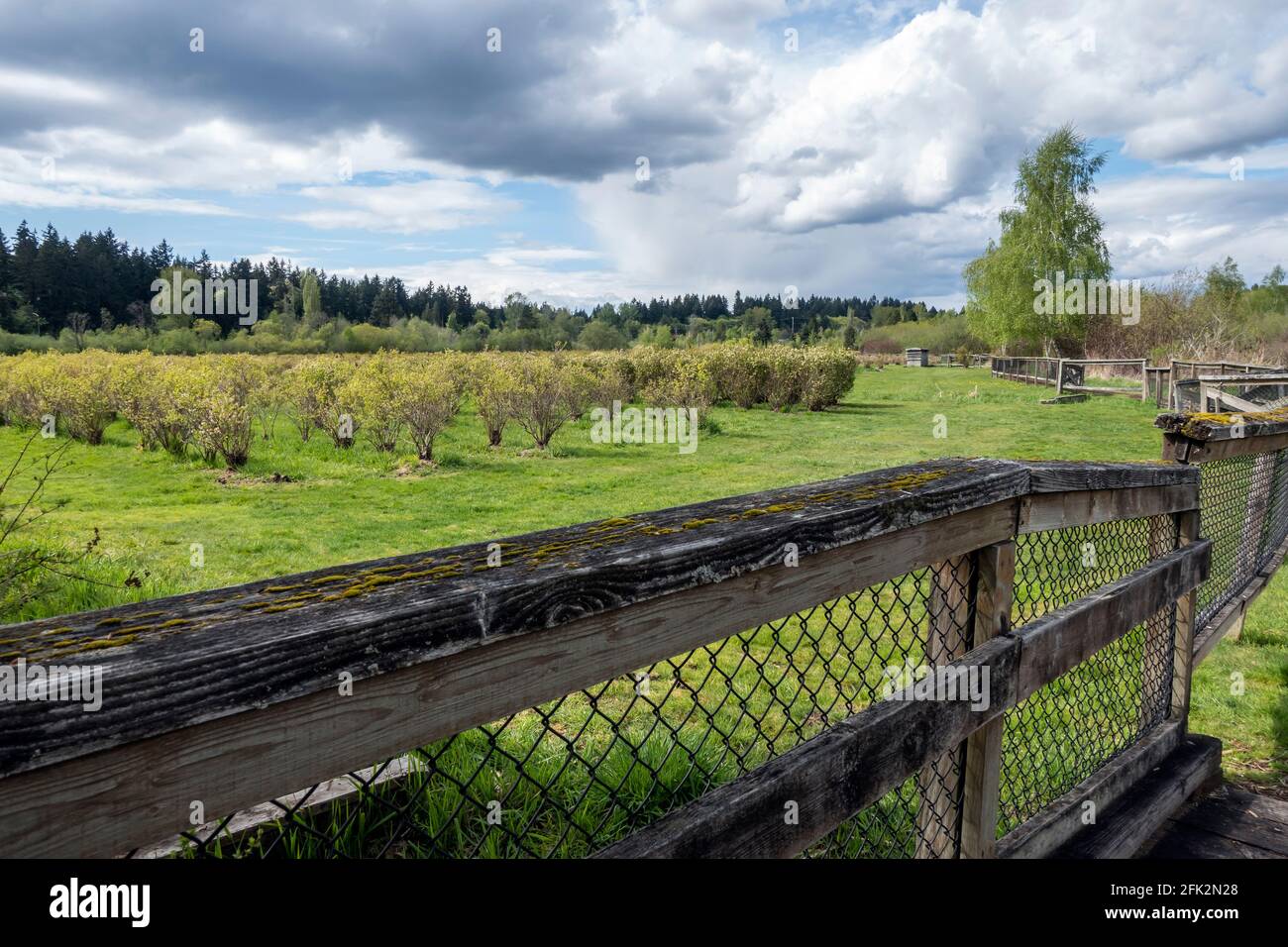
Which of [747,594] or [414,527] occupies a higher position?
[747,594]

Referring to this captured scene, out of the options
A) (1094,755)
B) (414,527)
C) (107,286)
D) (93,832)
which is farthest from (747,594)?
(107,286)

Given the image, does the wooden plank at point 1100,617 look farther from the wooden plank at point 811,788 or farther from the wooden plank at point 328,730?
the wooden plank at point 328,730

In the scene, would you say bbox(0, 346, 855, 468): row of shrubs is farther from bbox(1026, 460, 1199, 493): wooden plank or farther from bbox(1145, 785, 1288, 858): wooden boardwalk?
bbox(1145, 785, 1288, 858): wooden boardwalk

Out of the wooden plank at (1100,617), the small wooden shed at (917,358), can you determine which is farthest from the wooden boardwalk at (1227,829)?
the small wooden shed at (917,358)

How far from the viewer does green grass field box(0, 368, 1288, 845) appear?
5836 mm

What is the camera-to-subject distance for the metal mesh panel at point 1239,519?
485 cm

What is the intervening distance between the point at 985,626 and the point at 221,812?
1997mm

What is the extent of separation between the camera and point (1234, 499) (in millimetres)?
5594

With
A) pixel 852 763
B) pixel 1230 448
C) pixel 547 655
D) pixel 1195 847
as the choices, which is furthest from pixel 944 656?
pixel 1230 448

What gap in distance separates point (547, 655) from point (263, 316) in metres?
75.4

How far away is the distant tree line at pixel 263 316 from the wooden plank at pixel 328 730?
27581 millimetres

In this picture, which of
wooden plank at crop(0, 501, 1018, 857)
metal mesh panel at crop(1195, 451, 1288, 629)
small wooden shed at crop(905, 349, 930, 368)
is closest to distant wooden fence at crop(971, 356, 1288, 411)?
metal mesh panel at crop(1195, 451, 1288, 629)
